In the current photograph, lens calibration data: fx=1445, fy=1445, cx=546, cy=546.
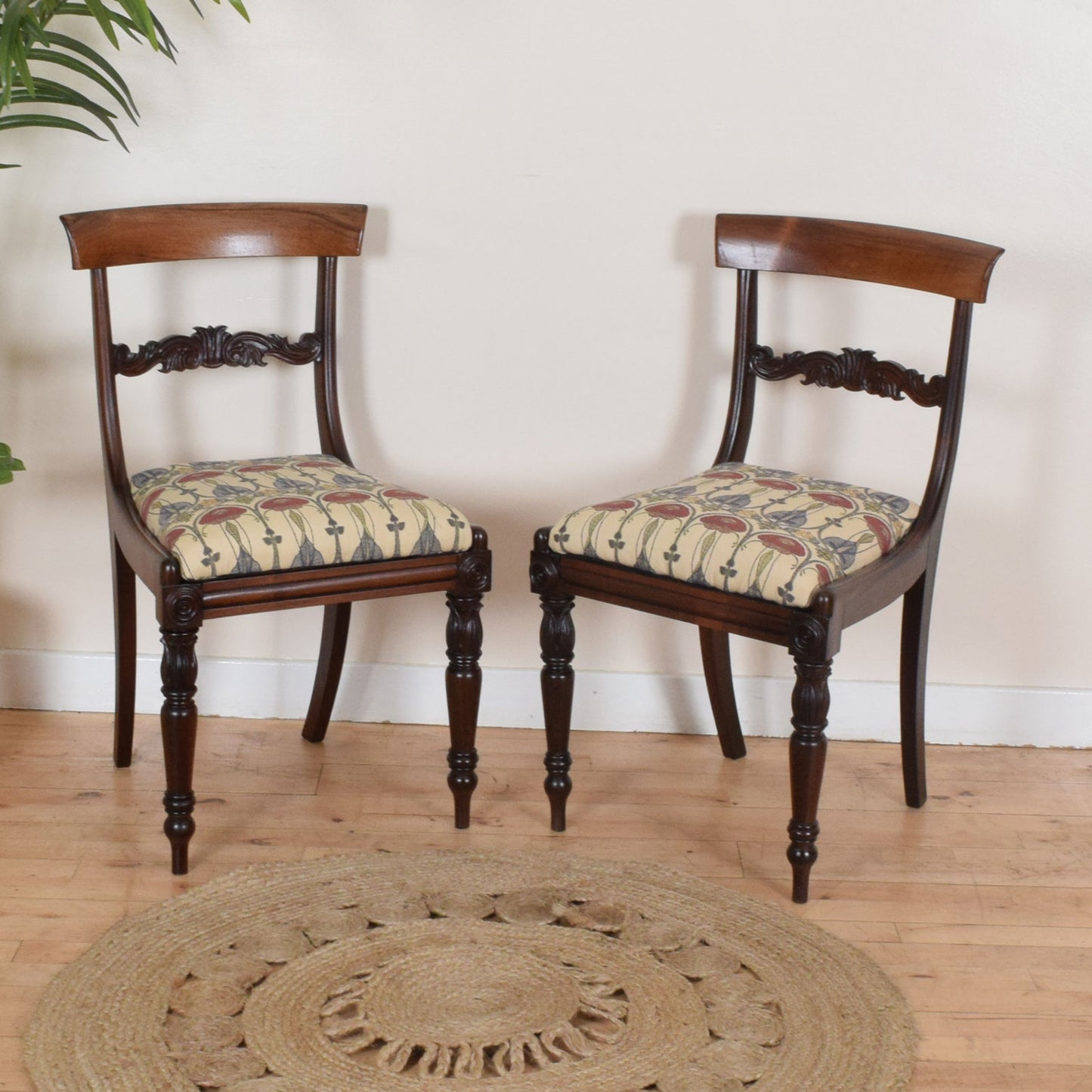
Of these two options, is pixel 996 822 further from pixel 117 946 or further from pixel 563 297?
pixel 117 946

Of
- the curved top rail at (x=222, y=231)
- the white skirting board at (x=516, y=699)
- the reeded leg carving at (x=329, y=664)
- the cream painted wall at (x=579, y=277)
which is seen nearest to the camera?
the curved top rail at (x=222, y=231)

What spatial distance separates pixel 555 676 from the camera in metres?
2.26

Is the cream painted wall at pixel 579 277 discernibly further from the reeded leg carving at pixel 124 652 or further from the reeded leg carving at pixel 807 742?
the reeded leg carving at pixel 807 742

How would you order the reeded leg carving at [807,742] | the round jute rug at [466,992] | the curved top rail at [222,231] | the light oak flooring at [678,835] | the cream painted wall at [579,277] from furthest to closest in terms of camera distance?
the cream painted wall at [579,277] < the curved top rail at [222,231] < the reeded leg carving at [807,742] < the light oak flooring at [678,835] < the round jute rug at [466,992]

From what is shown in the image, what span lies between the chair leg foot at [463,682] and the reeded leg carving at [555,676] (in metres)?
0.10

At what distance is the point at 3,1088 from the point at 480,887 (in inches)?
28.2

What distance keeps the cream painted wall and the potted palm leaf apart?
0.06 m

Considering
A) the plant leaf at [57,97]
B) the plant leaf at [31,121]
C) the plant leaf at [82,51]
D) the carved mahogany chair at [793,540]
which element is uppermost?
the plant leaf at [82,51]

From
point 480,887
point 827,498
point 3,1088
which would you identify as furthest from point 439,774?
point 3,1088

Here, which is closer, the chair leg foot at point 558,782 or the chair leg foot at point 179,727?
the chair leg foot at point 179,727

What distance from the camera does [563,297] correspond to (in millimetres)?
2592

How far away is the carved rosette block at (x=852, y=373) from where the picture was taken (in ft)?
7.52

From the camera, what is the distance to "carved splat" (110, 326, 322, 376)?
235cm

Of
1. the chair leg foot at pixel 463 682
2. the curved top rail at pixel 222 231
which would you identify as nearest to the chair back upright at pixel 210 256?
the curved top rail at pixel 222 231
